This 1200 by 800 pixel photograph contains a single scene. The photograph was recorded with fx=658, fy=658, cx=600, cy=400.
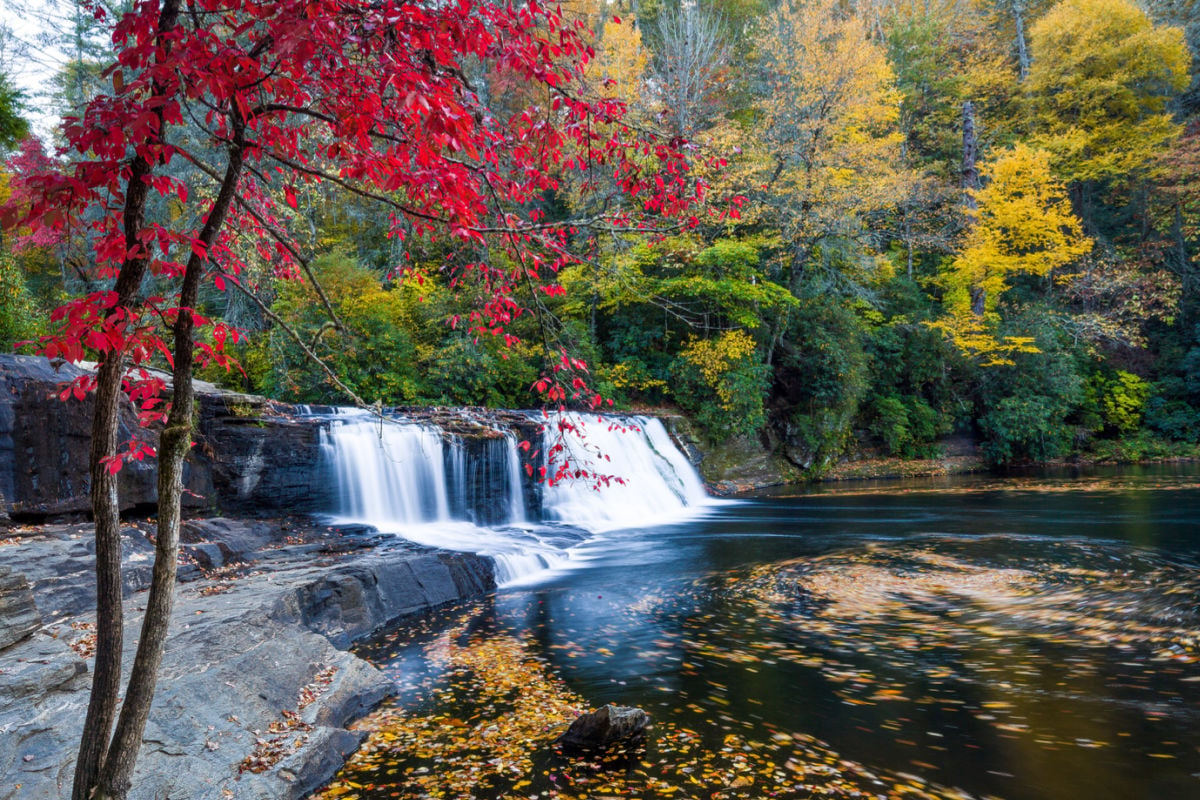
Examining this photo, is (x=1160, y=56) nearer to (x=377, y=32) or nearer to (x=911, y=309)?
(x=911, y=309)

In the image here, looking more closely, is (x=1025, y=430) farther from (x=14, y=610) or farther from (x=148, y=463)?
(x=14, y=610)

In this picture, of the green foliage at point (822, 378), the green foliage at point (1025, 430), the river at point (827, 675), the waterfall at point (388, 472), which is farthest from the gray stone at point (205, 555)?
the green foliage at point (1025, 430)

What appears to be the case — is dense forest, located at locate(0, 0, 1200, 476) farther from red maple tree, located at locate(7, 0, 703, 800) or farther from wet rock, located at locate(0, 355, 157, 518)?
red maple tree, located at locate(7, 0, 703, 800)

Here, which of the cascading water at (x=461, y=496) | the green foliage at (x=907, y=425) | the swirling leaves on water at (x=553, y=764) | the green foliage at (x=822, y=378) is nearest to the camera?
the swirling leaves on water at (x=553, y=764)

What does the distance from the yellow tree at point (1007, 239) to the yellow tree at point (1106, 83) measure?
10.9 ft

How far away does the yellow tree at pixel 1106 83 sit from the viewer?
23344mm

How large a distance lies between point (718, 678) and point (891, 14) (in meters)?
37.7

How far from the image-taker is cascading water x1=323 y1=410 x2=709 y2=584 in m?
9.84

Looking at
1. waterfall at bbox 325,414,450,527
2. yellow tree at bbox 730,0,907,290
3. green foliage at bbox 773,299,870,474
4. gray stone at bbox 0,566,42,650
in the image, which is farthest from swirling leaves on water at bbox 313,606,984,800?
green foliage at bbox 773,299,870,474

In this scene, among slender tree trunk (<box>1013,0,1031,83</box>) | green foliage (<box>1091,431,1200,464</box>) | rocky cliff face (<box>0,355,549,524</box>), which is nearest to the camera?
rocky cliff face (<box>0,355,549,524</box>)

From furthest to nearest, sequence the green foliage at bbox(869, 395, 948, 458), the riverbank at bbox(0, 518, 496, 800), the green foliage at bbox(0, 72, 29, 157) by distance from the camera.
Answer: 1. the green foliage at bbox(869, 395, 948, 458)
2. the green foliage at bbox(0, 72, 29, 157)
3. the riverbank at bbox(0, 518, 496, 800)

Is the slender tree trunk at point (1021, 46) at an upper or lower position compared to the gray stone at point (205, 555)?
upper

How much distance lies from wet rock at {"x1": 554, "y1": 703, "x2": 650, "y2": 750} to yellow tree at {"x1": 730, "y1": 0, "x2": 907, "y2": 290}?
15913mm

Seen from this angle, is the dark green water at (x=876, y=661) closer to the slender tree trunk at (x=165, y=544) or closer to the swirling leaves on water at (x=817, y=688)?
the swirling leaves on water at (x=817, y=688)
